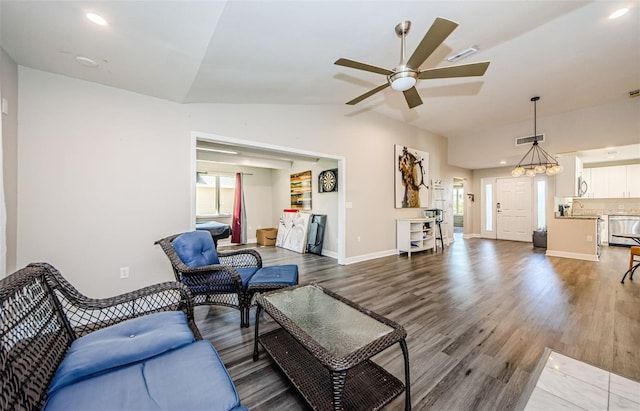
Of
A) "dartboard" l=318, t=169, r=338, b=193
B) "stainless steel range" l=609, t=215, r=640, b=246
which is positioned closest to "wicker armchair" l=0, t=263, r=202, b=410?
"dartboard" l=318, t=169, r=338, b=193

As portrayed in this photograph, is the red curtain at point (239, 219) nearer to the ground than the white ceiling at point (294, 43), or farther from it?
nearer to the ground

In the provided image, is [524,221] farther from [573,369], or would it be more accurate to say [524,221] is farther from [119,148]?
[119,148]

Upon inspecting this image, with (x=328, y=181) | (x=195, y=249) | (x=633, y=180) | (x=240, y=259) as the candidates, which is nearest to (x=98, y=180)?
(x=195, y=249)

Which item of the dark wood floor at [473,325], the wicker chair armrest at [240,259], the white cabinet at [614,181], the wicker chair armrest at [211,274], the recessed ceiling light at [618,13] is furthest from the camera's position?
the white cabinet at [614,181]

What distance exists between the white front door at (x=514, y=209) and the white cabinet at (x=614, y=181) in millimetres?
1577

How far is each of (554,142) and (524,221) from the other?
2853 mm

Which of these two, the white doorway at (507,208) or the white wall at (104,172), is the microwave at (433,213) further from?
the white wall at (104,172)

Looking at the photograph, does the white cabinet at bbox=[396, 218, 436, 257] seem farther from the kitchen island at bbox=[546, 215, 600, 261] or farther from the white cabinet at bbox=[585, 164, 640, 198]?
the white cabinet at bbox=[585, 164, 640, 198]

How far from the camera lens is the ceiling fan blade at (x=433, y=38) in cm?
166

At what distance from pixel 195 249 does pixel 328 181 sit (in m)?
3.53

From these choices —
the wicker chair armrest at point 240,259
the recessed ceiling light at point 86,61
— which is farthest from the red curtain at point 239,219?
the recessed ceiling light at point 86,61

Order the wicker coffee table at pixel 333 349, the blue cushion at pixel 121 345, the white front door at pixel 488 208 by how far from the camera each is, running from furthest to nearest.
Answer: the white front door at pixel 488 208
the wicker coffee table at pixel 333 349
the blue cushion at pixel 121 345

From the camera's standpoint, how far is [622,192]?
21.3 ft

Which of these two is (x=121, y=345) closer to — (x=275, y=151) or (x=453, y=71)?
(x=453, y=71)
